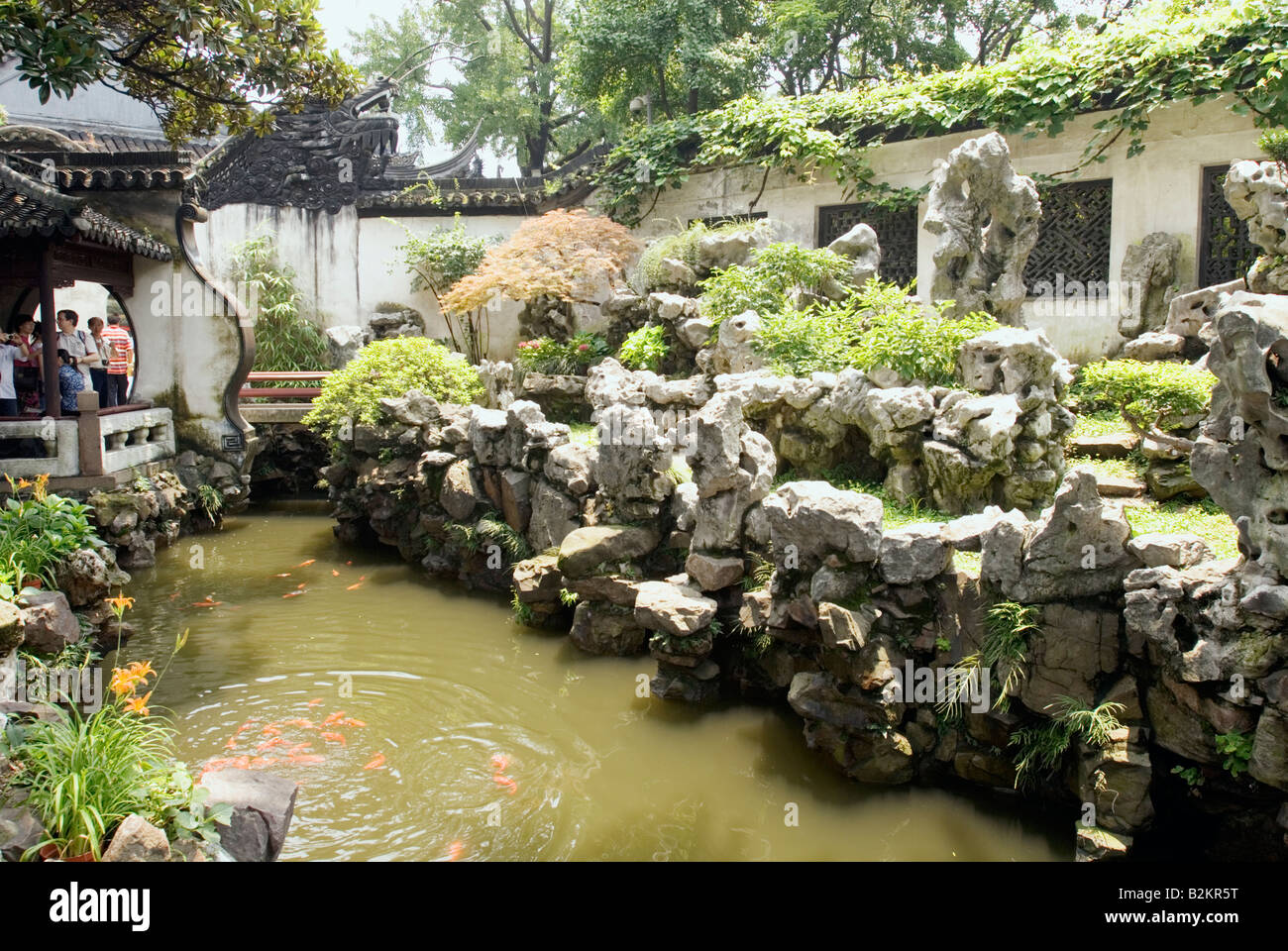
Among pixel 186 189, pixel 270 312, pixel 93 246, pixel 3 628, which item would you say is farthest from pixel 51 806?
pixel 270 312

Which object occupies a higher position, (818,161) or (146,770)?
(818,161)

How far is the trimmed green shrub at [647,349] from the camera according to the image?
11.3 meters

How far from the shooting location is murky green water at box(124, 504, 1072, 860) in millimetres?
5227

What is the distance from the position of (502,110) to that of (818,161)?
40.2 ft

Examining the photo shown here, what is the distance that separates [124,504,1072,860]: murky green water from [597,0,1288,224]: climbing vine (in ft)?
26.9

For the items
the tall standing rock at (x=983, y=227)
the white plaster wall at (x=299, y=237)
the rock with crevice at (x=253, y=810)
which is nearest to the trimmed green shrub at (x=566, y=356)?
the tall standing rock at (x=983, y=227)

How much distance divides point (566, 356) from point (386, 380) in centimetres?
265

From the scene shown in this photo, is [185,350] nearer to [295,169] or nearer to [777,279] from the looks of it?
[295,169]

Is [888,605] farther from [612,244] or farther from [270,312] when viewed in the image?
[270,312]

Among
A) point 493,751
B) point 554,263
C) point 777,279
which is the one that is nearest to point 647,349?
point 777,279

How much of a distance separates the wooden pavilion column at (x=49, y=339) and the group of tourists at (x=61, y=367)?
255mm

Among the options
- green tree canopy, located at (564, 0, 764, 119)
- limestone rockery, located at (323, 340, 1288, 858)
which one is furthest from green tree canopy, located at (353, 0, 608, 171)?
limestone rockery, located at (323, 340, 1288, 858)

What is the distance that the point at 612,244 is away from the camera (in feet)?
46.4

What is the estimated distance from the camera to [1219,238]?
10523 millimetres
